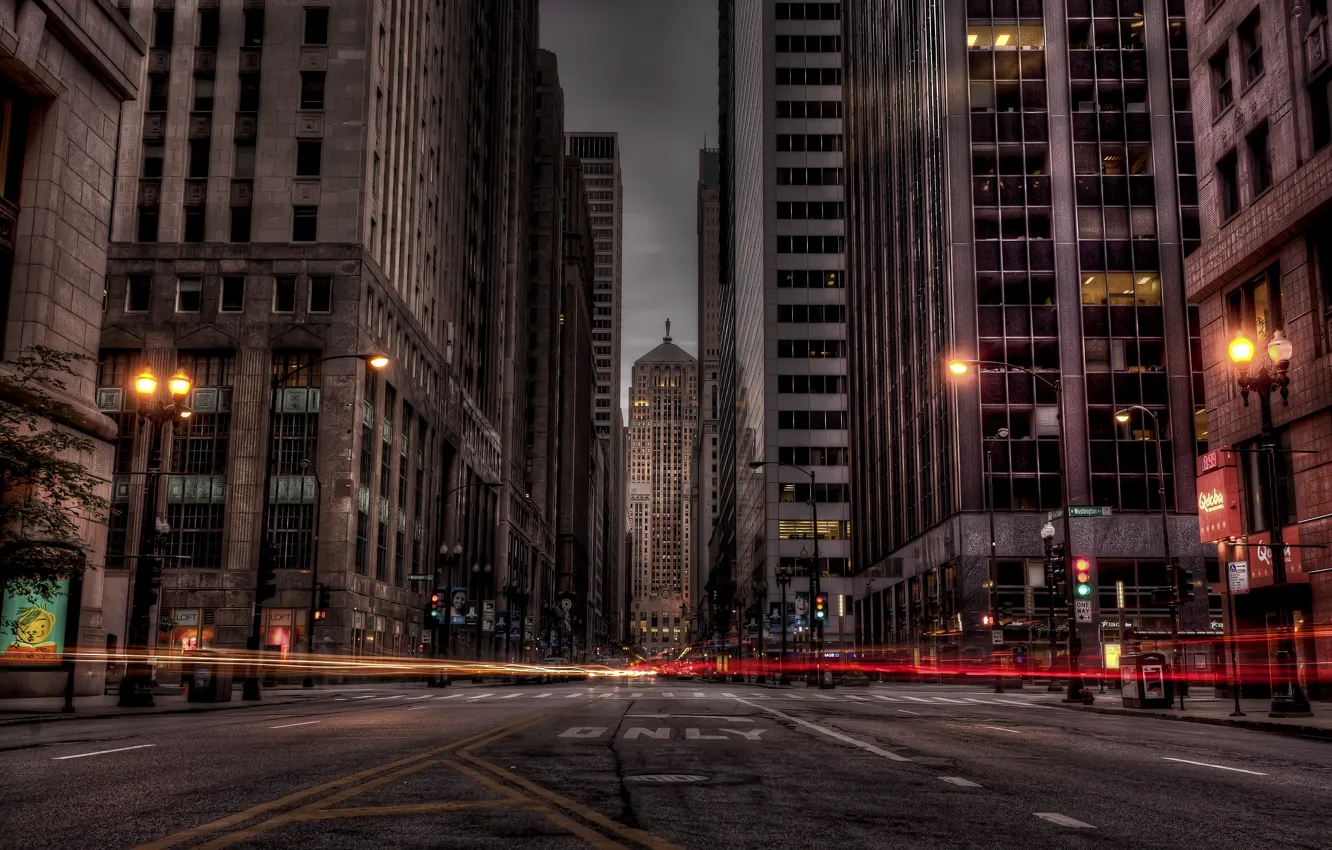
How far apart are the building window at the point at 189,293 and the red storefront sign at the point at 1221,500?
5030 cm

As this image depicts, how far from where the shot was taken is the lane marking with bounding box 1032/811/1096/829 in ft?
26.3

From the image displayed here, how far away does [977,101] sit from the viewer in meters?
68.3

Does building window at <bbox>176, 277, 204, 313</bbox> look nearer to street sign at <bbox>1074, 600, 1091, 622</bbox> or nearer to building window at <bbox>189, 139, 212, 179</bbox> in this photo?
building window at <bbox>189, 139, 212, 179</bbox>

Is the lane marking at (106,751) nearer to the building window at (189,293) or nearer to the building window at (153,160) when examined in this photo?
the building window at (189,293)

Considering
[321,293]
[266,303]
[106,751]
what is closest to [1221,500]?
[106,751]

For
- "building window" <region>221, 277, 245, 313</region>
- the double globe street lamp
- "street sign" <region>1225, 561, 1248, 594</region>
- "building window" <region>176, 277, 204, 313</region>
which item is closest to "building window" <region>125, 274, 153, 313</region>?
"building window" <region>176, 277, 204, 313</region>

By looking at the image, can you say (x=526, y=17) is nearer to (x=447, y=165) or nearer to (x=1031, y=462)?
(x=447, y=165)

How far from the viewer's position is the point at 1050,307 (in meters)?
65.4

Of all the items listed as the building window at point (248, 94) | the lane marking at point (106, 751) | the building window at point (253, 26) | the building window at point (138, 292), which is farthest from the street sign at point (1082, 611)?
the building window at point (253, 26)

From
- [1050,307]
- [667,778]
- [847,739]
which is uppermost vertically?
[1050,307]

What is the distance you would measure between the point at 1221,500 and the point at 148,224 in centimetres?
5461

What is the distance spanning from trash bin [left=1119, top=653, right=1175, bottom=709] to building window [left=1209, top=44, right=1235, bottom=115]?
19.7m

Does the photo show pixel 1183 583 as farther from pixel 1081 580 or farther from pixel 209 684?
pixel 209 684

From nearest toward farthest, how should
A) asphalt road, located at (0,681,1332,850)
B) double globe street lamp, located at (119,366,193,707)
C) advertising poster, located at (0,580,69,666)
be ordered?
asphalt road, located at (0,681,1332,850), double globe street lamp, located at (119,366,193,707), advertising poster, located at (0,580,69,666)
